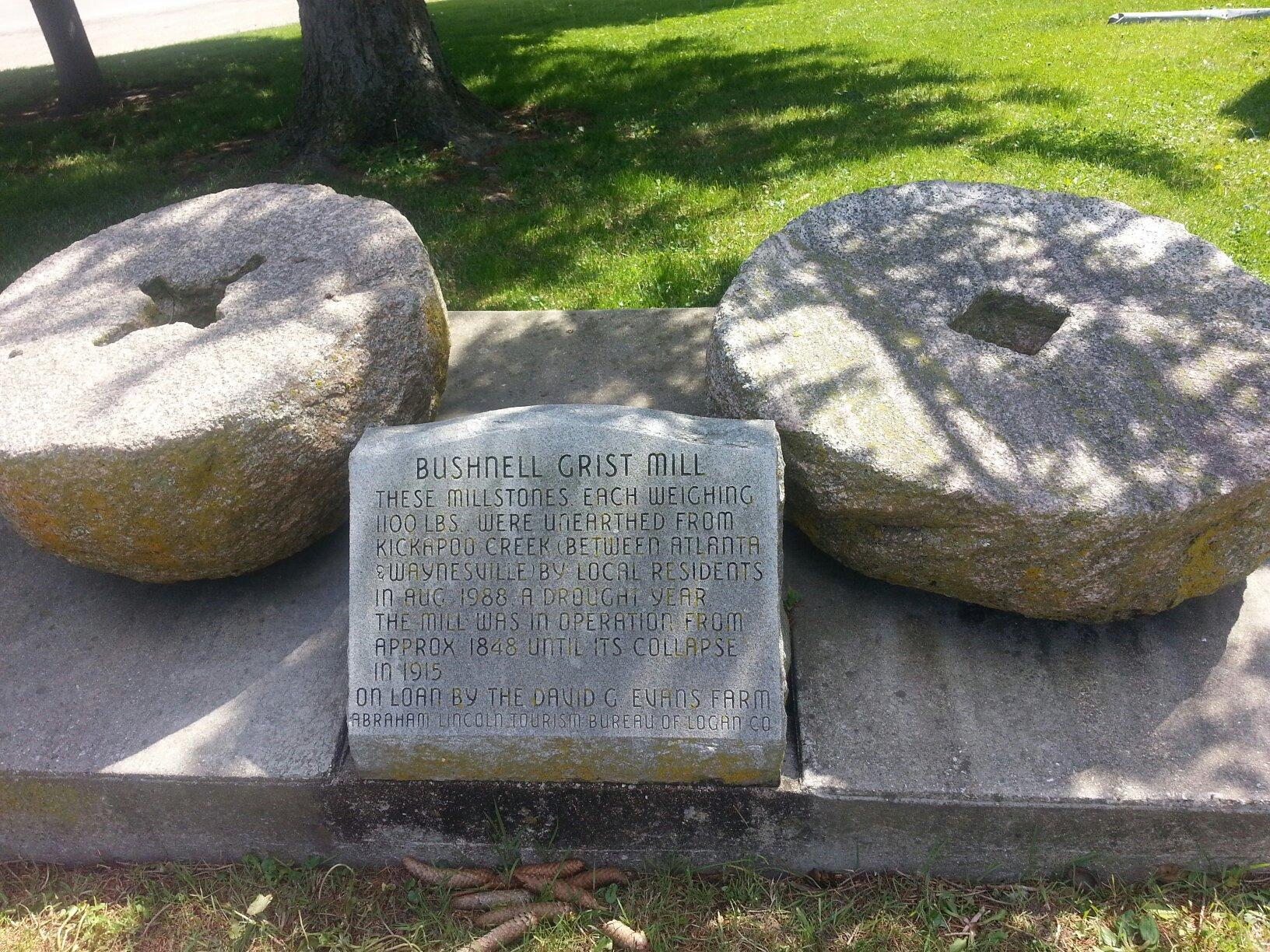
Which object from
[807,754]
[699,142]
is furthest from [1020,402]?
[699,142]

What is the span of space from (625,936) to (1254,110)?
748 centimetres

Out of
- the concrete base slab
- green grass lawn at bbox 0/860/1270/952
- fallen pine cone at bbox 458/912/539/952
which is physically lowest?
green grass lawn at bbox 0/860/1270/952

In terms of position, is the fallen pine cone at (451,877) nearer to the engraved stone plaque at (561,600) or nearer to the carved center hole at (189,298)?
the engraved stone plaque at (561,600)

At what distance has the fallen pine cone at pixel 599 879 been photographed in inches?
106

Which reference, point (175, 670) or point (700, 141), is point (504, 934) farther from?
point (700, 141)

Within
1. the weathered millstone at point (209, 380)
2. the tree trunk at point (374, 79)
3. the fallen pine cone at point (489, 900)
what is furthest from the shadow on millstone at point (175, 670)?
the tree trunk at point (374, 79)

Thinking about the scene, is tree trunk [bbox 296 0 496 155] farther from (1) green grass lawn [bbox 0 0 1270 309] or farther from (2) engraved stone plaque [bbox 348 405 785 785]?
(2) engraved stone plaque [bbox 348 405 785 785]

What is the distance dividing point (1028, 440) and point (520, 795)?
175 centimetres

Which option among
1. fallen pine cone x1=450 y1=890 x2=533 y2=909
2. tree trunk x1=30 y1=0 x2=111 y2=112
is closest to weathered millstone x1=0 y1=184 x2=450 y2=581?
fallen pine cone x1=450 y1=890 x2=533 y2=909

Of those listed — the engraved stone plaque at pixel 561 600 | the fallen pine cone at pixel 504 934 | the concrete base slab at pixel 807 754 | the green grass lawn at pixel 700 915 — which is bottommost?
the green grass lawn at pixel 700 915

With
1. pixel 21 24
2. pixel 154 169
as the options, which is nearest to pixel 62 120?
pixel 154 169

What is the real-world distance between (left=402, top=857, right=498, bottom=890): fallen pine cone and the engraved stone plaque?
298mm

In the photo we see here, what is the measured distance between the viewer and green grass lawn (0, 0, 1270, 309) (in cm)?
570

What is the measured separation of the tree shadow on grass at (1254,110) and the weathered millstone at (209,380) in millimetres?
A: 6172
